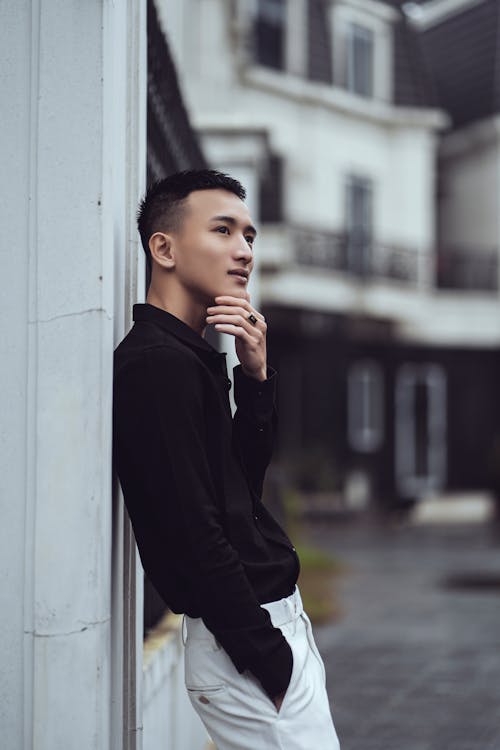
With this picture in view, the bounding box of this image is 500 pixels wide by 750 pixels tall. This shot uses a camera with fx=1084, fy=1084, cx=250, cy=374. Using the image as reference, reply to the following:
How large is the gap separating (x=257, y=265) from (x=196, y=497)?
41.0 ft

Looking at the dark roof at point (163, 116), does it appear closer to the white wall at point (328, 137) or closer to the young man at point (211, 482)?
the young man at point (211, 482)

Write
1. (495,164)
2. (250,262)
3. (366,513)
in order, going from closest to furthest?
(250,262) < (366,513) < (495,164)

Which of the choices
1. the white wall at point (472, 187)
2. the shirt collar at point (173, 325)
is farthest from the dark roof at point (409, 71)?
the shirt collar at point (173, 325)

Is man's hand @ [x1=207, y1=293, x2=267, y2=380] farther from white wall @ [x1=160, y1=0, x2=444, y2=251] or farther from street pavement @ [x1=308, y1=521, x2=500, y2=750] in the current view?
white wall @ [x1=160, y1=0, x2=444, y2=251]

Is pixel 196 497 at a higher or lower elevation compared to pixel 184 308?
lower

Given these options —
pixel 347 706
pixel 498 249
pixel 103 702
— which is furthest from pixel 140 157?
pixel 498 249

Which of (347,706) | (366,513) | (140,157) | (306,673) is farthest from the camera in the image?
(366,513)

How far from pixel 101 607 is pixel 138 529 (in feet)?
0.76

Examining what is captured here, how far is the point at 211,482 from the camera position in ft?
7.86

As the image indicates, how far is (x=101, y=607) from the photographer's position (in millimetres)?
2553

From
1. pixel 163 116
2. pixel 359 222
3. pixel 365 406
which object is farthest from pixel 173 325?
pixel 365 406

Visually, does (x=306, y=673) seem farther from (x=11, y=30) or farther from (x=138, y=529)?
(x=11, y=30)

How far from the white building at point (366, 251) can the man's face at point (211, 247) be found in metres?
17.0

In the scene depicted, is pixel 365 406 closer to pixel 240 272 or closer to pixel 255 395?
pixel 255 395
